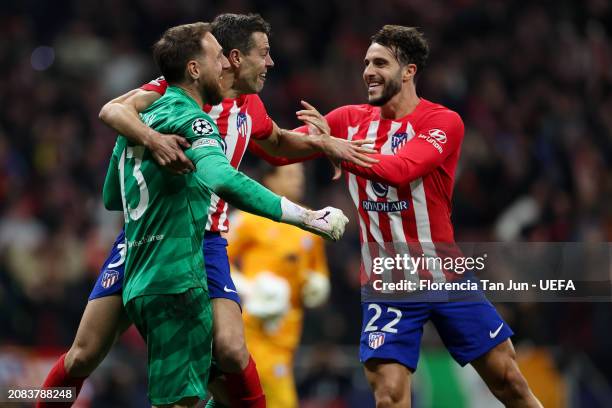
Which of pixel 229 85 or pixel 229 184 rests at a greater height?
pixel 229 85

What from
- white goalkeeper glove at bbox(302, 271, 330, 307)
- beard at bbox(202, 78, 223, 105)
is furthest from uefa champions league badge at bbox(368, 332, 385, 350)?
white goalkeeper glove at bbox(302, 271, 330, 307)

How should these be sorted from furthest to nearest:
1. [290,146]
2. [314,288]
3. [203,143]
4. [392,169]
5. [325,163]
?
1. [325,163]
2. [314,288]
3. [290,146]
4. [392,169]
5. [203,143]

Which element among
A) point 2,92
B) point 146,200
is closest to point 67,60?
point 2,92

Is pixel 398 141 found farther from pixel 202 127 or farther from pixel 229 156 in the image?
pixel 202 127

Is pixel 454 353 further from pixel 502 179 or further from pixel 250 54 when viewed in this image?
pixel 502 179

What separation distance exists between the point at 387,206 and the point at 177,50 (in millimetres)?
1654

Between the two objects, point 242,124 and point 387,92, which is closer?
point 242,124

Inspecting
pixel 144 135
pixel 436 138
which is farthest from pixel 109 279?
pixel 436 138

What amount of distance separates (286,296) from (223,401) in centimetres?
282

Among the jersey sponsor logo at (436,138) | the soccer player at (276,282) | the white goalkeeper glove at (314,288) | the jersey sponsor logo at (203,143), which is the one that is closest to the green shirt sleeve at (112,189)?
the jersey sponsor logo at (203,143)

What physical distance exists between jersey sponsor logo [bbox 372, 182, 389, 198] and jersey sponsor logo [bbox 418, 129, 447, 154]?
33 cm

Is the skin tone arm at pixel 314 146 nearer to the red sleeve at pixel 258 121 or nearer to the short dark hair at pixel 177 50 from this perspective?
the red sleeve at pixel 258 121

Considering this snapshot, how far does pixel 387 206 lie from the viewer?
6008 millimetres

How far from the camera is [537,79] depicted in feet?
40.1
